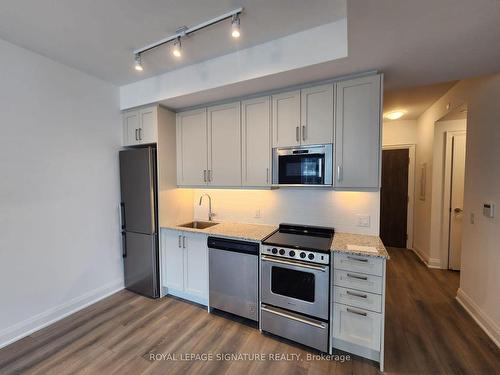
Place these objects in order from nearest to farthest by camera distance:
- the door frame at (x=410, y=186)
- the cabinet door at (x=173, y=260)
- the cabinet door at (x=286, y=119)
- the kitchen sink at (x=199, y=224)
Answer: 1. the cabinet door at (x=286, y=119)
2. the cabinet door at (x=173, y=260)
3. the kitchen sink at (x=199, y=224)
4. the door frame at (x=410, y=186)

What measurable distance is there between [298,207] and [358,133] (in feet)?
3.49

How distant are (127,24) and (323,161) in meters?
2.11

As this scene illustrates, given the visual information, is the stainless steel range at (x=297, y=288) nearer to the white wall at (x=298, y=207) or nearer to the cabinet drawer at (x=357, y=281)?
the cabinet drawer at (x=357, y=281)

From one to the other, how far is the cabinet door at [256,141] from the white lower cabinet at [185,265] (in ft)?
3.06

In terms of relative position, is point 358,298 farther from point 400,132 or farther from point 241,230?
point 400,132

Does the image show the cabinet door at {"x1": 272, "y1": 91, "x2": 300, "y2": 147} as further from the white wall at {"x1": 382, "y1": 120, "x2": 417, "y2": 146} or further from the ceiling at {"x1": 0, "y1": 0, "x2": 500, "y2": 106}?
the white wall at {"x1": 382, "y1": 120, "x2": 417, "y2": 146}

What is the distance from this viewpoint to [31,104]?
7.35 feet

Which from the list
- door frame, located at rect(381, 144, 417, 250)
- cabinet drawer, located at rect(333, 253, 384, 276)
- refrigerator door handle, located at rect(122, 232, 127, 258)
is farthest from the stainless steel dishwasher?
door frame, located at rect(381, 144, 417, 250)

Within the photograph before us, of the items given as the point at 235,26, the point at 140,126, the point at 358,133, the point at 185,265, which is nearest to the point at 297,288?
the point at 185,265

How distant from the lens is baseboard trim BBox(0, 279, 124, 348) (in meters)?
2.12

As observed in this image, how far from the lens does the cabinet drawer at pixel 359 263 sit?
179cm

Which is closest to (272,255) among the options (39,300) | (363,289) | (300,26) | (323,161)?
(363,289)

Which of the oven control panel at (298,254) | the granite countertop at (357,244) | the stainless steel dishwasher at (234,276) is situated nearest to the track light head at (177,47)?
the stainless steel dishwasher at (234,276)

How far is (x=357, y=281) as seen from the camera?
1.85 m
